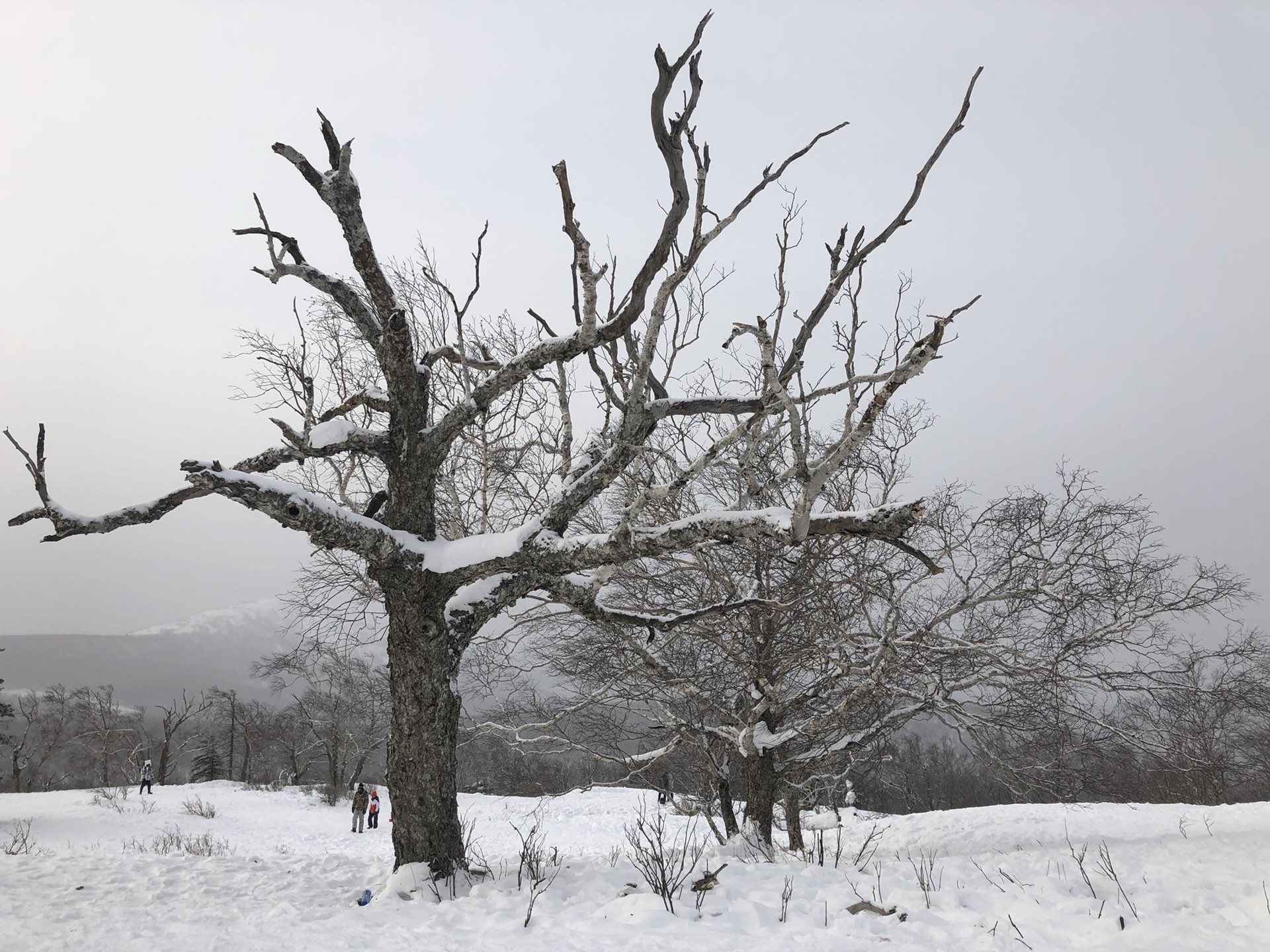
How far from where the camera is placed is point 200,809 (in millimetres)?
18953

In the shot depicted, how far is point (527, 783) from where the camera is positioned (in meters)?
33.8

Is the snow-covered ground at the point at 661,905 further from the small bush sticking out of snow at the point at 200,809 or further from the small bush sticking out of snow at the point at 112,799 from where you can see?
the small bush sticking out of snow at the point at 112,799

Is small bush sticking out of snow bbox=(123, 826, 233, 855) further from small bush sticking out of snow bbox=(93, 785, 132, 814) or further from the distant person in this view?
small bush sticking out of snow bbox=(93, 785, 132, 814)

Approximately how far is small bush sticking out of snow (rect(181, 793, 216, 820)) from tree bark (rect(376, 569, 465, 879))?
58.0 ft

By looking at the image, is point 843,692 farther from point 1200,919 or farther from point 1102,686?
point 1200,919

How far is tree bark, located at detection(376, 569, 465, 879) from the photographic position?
5.23m

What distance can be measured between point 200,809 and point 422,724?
18.9 m

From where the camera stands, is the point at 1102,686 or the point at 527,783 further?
the point at 527,783

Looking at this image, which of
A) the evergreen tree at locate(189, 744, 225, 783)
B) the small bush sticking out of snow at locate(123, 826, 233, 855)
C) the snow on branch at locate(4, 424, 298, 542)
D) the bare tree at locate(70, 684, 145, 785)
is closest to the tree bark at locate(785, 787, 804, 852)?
the small bush sticking out of snow at locate(123, 826, 233, 855)

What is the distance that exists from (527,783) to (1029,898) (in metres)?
33.5

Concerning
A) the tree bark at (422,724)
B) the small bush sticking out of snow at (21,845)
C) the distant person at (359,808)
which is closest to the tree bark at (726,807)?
the tree bark at (422,724)

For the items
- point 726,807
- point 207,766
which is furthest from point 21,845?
point 207,766

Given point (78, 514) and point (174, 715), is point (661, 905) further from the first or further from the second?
point (174, 715)

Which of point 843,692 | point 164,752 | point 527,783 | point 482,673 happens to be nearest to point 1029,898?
point 843,692
